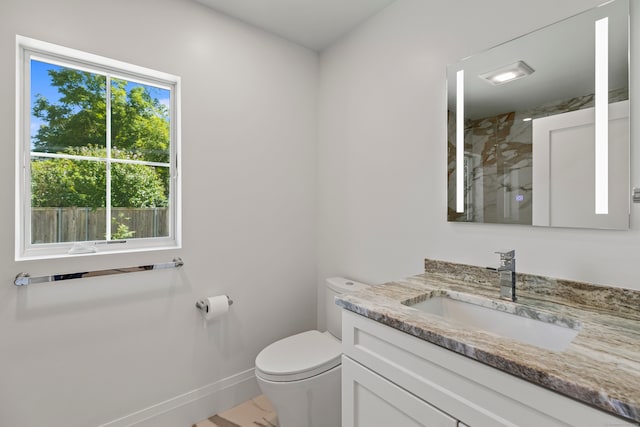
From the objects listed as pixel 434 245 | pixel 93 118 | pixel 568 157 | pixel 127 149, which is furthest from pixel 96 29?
pixel 568 157

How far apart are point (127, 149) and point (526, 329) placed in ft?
6.51

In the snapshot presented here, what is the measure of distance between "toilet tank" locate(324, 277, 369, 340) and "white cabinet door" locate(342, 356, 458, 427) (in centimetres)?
70

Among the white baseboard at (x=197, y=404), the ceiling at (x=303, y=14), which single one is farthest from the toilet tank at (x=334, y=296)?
the ceiling at (x=303, y=14)

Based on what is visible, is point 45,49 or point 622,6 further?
point 45,49

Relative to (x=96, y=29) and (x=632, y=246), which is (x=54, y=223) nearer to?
(x=96, y=29)

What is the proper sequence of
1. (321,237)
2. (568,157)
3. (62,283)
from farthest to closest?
(321,237)
(62,283)
(568,157)

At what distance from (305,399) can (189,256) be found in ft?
3.18

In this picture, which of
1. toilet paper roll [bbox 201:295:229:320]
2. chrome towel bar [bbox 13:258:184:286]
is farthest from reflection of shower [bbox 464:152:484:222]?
chrome towel bar [bbox 13:258:184:286]

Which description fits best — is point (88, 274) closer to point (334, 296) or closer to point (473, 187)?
point (334, 296)

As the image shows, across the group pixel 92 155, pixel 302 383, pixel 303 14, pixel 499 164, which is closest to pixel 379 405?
pixel 302 383

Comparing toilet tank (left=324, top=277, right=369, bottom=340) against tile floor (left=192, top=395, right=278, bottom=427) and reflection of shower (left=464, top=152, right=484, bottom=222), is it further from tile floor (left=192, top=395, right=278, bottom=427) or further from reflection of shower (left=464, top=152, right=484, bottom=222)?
reflection of shower (left=464, top=152, right=484, bottom=222)

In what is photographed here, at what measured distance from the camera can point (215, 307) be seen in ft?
5.63

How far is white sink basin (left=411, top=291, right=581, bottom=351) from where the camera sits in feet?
3.14

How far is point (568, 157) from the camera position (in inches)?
44.3
